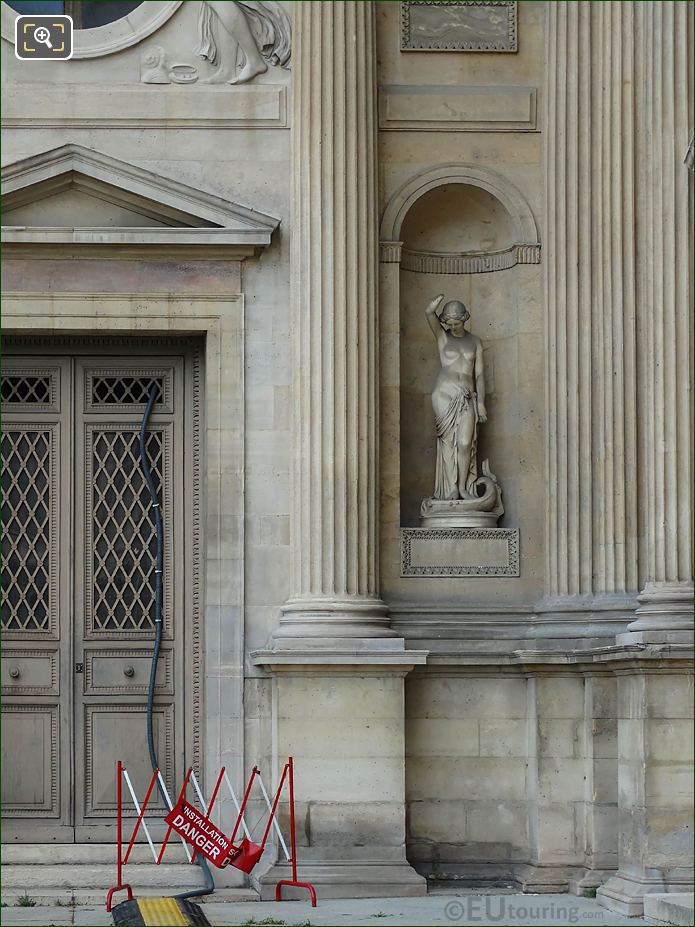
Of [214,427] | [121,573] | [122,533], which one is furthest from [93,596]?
[214,427]

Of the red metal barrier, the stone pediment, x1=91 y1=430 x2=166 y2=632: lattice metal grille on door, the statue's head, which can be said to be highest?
the stone pediment

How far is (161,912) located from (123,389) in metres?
4.83

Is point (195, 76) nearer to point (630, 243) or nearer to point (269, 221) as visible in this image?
point (269, 221)

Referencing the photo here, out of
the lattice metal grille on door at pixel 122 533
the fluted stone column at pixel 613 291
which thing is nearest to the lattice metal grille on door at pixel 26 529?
the lattice metal grille on door at pixel 122 533

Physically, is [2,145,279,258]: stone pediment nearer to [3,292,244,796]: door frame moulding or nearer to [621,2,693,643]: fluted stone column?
[3,292,244,796]: door frame moulding

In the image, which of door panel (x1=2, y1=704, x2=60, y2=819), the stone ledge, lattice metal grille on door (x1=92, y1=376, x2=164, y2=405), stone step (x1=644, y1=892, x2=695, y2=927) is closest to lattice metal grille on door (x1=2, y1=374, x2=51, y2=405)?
lattice metal grille on door (x1=92, y1=376, x2=164, y2=405)

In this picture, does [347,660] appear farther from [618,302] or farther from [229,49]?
[229,49]

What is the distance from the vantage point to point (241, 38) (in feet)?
51.1

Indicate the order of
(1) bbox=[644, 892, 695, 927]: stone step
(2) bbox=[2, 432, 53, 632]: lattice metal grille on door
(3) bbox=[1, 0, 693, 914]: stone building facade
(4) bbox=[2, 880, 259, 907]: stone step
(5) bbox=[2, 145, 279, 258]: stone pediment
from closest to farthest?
(1) bbox=[644, 892, 695, 927]: stone step
(4) bbox=[2, 880, 259, 907]: stone step
(3) bbox=[1, 0, 693, 914]: stone building facade
(5) bbox=[2, 145, 279, 258]: stone pediment
(2) bbox=[2, 432, 53, 632]: lattice metal grille on door

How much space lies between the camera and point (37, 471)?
15641mm

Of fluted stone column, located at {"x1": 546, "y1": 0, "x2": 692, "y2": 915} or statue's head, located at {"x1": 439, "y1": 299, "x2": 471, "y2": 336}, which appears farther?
statue's head, located at {"x1": 439, "y1": 299, "x2": 471, "y2": 336}

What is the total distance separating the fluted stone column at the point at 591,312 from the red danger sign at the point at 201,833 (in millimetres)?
3368

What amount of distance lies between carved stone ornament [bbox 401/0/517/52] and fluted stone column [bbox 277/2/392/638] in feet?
1.44

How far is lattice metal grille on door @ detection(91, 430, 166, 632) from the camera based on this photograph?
15578 millimetres
